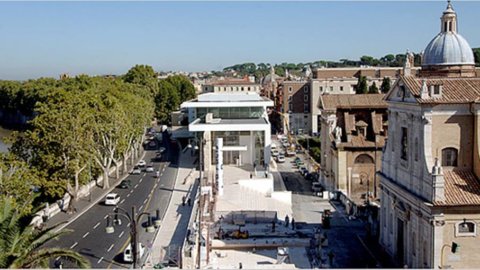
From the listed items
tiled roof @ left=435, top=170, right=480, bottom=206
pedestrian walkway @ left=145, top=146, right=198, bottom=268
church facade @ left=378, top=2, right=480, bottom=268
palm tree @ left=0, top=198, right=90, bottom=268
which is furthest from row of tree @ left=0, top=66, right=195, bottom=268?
tiled roof @ left=435, top=170, right=480, bottom=206

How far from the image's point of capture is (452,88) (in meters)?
27.7

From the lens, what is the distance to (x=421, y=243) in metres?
27.0

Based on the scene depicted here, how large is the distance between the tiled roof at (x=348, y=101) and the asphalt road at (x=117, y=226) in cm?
1631

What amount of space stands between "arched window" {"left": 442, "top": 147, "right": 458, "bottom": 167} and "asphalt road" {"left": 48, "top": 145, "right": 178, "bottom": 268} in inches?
651

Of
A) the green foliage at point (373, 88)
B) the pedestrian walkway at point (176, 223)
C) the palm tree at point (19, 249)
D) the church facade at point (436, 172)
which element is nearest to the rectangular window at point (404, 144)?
the church facade at point (436, 172)

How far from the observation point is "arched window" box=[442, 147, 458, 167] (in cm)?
2720

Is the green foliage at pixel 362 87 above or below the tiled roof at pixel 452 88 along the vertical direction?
below

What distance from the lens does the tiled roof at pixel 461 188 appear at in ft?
83.5

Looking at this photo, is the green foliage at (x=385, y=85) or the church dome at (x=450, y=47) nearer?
the church dome at (x=450, y=47)

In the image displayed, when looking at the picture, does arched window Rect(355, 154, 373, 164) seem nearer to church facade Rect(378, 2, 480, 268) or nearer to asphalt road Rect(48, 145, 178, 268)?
asphalt road Rect(48, 145, 178, 268)

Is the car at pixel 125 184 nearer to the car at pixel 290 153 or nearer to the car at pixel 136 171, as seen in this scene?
the car at pixel 136 171

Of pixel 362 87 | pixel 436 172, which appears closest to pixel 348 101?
pixel 436 172

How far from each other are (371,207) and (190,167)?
27477 mm

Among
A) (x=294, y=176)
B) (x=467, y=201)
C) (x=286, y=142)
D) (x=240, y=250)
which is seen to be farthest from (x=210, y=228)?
(x=286, y=142)
